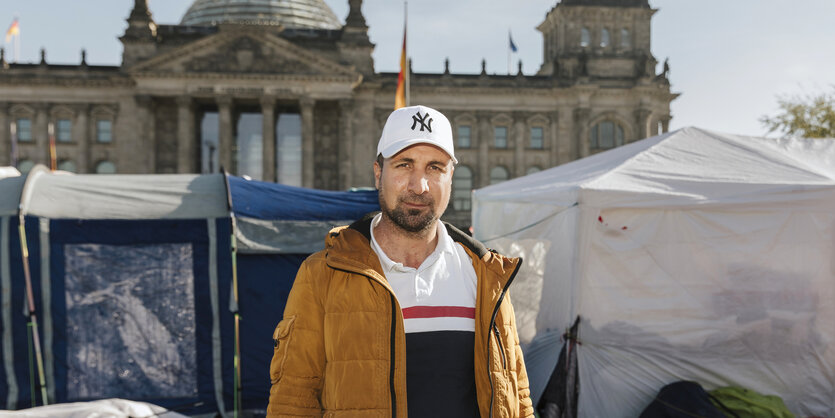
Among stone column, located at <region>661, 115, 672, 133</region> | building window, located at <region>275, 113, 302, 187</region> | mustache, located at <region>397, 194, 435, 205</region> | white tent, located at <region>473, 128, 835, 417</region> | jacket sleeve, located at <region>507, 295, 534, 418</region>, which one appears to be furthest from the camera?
stone column, located at <region>661, 115, 672, 133</region>

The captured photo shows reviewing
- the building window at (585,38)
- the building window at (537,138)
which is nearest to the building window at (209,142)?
the building window at (537,138)

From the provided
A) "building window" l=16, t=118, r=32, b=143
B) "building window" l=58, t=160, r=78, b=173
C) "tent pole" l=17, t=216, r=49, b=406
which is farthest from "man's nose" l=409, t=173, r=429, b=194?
"building window" l=16, t=118, r=32, b=143

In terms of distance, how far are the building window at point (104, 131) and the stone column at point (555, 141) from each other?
1372 inches

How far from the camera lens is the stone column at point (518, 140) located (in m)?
47.9

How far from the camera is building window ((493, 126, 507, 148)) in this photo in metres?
48.0

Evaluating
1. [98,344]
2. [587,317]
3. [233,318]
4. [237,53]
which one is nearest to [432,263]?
[587,317]

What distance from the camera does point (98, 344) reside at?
7.50 meters

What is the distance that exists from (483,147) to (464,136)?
1798 millimetres

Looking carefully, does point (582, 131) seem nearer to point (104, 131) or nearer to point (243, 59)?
point (243, 59)

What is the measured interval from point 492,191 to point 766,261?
17.3 ft

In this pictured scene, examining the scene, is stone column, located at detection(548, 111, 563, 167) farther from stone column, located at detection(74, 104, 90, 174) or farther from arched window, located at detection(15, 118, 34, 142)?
arched window, located at detection(15, 118, 34, 142)

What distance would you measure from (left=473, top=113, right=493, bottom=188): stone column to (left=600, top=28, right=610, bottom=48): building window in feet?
39.0

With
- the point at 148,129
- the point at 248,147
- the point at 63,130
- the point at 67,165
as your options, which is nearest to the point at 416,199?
the point at 248,147

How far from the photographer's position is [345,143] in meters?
45.1
